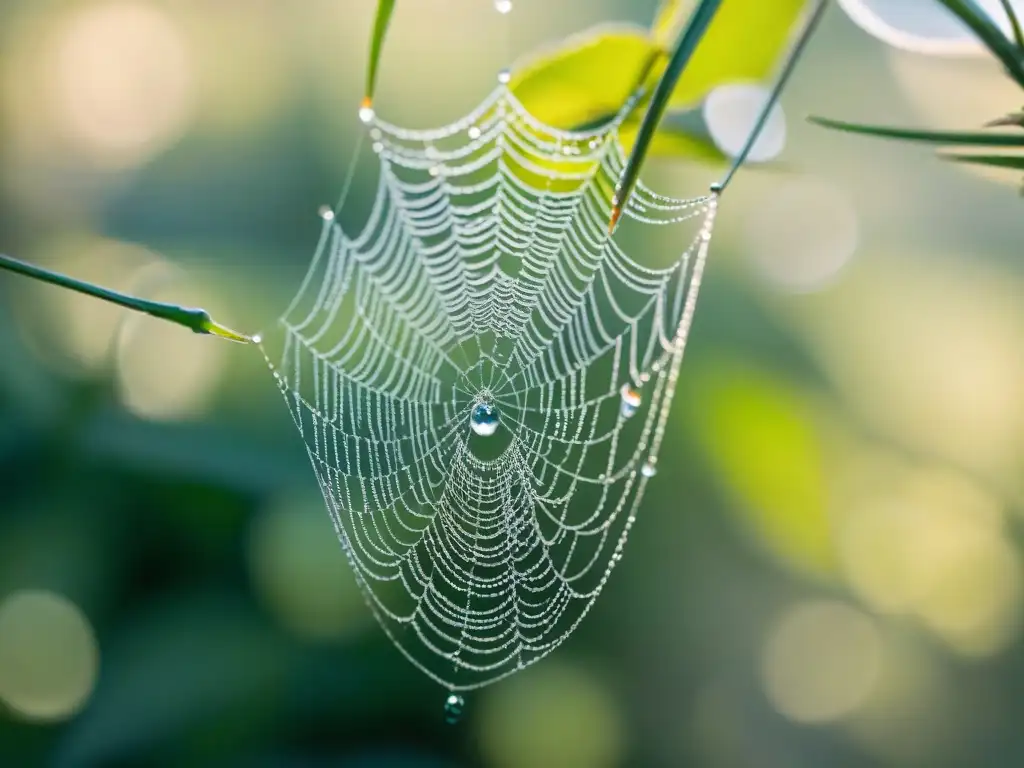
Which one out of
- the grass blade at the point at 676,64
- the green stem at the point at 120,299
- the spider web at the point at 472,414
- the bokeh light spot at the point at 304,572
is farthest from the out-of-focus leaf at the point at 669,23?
the bokeh light spot at the point at 304,572

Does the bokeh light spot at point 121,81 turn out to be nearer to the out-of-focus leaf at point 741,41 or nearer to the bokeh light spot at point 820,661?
the bokeh light spot at point 820,661

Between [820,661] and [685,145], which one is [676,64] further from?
[820,661]

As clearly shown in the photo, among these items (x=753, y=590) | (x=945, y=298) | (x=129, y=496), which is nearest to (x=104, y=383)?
(x=129, y=496)

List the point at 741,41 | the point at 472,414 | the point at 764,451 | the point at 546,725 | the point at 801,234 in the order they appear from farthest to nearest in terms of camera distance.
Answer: the point at 801,234 < the point at 546,725 < the point at 764,451 < the point at 472,414 < the point at 741,41

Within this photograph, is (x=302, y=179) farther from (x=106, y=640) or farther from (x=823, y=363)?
(x=823, y=363)

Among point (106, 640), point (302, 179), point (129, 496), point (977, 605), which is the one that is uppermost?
point (302, 179)

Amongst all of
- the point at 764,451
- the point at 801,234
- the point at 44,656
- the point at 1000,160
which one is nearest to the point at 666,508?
the point at 764,451
